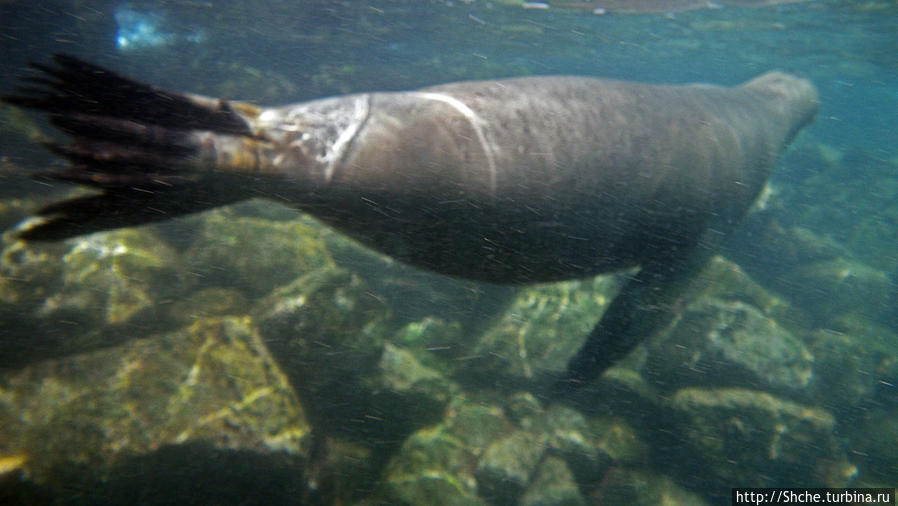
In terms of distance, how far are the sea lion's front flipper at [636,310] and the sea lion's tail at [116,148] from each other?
3.71 meters

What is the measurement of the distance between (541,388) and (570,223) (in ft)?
13.4

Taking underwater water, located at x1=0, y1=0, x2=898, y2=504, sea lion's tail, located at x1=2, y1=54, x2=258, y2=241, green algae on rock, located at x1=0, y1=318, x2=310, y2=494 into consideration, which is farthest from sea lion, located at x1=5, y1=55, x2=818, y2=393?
green algae on rock, located at x1=0, y1=318, x2=310, y2=494

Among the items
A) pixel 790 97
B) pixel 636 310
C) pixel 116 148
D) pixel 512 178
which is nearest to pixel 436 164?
pixel 512 178

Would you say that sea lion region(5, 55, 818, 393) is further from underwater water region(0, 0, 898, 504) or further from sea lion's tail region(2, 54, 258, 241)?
underwater water region(0, 0, 898, 504)

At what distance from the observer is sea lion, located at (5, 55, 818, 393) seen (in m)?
1.80

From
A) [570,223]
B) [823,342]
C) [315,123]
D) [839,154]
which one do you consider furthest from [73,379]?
[839,154]

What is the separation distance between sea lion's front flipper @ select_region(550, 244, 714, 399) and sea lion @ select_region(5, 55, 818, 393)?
0.41 meters

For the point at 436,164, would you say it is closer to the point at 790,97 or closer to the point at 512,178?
the point at 512,178

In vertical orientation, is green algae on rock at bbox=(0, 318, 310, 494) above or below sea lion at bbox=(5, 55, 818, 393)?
below

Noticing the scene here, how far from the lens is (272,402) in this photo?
4.45m

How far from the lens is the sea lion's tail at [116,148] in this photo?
68.2 inches

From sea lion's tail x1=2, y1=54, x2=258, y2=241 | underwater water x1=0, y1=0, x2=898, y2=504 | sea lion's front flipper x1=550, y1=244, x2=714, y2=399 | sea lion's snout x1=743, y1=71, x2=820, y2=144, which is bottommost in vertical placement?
underwater water x1=0, y1=0, x2=898, y2=504

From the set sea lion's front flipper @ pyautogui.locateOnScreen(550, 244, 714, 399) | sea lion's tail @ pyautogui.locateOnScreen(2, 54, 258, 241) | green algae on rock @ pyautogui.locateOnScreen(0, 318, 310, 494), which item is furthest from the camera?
sea lion's front flipper @ pyautogui.locateOnScreen(550, 244, 714, 399)

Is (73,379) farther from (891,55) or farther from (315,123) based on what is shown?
(891,55)
